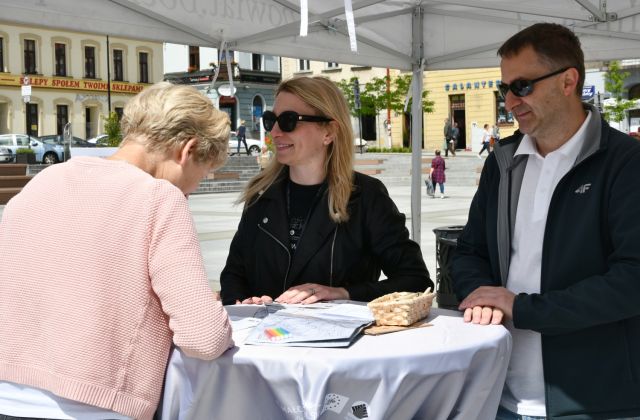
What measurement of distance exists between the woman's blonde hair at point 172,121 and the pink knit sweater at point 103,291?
170mm

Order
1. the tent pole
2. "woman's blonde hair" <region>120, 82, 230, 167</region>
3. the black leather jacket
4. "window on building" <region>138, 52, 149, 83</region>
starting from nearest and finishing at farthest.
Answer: "woman's blonde hair" <region>120, 82, 230, 167</region>, the black leather jacket, the tent pole, "window on building" <region>138, 52, 149, 83</region>

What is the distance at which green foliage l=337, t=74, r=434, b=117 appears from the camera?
141ft

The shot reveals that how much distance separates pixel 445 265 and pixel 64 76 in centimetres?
5289

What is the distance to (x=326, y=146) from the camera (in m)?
3.45

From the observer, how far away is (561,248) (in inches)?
91.4

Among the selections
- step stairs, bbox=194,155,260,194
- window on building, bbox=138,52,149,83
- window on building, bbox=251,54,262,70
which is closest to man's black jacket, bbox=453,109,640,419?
step stairs, bbox=194,155,260,194

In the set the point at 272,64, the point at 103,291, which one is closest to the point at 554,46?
the point at 103,291

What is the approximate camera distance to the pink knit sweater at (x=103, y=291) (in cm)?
196

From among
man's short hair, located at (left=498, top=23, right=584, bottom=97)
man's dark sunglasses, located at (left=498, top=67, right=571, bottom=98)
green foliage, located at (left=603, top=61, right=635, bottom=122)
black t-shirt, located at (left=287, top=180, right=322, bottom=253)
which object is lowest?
black t-shirt, located at (left=287, top=180, right=322, bottom=253)

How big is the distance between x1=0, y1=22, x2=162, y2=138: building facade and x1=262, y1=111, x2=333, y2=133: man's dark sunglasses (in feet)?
158

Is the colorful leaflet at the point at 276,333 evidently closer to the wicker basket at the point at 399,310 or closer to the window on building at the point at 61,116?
the wicker basket at the point at 399,310

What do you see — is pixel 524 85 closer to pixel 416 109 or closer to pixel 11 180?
pixel 416 109

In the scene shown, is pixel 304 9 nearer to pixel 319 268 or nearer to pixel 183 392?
pixel 319 268

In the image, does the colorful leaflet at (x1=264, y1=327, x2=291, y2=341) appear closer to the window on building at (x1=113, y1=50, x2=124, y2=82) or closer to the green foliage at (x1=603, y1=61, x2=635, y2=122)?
the green foliage at (x1=603, y1=61, x2=635, y2=122)
